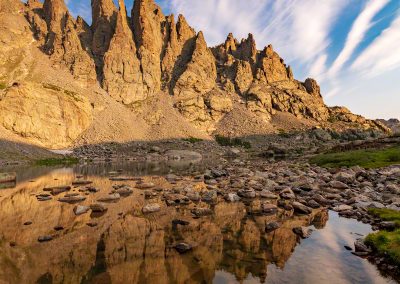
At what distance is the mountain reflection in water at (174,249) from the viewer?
32.9 ft

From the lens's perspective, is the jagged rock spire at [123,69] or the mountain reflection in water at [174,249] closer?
the mountain reflection in water at [174,249]

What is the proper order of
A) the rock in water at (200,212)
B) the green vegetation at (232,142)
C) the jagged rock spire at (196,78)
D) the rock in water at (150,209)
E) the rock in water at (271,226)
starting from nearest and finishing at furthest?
the rock in water at (271,226) → the rock in water at (200,212) → the rock in water at (150,209) → the green vegetation at (232,142) → the jagged rock spire at (196,78)

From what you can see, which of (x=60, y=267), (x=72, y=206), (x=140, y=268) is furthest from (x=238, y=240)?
(x=72, y=206)

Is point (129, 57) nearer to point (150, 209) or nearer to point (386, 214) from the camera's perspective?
point (150, 209)

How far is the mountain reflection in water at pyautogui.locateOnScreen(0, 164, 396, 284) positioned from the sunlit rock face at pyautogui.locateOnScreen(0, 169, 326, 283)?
4 cm

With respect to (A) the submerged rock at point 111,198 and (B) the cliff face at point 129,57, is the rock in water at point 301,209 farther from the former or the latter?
(B) the cliff face at point 129,57

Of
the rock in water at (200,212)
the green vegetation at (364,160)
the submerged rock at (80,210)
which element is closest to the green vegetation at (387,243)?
the rock in water at (200,212)

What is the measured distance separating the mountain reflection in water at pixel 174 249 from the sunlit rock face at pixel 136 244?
1.5 inches

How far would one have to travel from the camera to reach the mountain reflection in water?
1002cm

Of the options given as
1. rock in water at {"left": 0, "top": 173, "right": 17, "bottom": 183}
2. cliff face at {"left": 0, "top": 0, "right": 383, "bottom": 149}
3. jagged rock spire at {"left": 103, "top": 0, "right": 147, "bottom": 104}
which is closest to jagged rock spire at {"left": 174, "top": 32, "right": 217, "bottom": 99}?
cliff face at {"left": 0, "top": 0, "right": 383, "bottom": 149}

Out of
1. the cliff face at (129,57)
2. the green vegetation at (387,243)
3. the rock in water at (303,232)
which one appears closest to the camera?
the green vegetation at (387,243)

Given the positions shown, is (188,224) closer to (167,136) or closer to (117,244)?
(117,244)

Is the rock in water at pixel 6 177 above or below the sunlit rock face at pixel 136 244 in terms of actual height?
above

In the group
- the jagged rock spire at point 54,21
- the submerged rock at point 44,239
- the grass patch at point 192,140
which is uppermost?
the jagged rock spire at point 54,21
